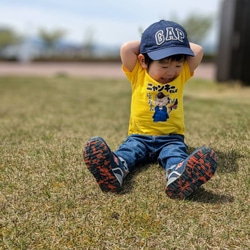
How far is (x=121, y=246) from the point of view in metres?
1.58

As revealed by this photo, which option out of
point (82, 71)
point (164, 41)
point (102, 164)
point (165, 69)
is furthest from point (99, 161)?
point (82, 71)

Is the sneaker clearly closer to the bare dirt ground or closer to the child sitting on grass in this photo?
the child sitting on grass

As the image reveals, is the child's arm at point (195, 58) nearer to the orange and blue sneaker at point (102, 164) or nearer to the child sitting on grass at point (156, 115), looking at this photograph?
the child sitting on grass at point (156, 115)

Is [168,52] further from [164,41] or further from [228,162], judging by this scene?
[228,162]

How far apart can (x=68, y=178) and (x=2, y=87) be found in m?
6.84

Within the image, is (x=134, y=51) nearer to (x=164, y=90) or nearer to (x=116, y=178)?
(x=164, y=90)

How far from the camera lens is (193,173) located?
1.85 meters

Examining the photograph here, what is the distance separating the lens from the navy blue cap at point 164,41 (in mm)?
2166

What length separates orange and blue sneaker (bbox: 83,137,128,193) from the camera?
6.29 feet

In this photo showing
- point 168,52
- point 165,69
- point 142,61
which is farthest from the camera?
point 142,61

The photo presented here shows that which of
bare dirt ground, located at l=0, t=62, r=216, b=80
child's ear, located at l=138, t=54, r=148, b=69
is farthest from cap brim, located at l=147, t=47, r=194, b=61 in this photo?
bare dirt ground, located at l=0, t=62, r=216, b=80

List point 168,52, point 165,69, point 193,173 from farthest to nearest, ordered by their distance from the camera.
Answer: point 165,69 < point 168,52 < point 193,173

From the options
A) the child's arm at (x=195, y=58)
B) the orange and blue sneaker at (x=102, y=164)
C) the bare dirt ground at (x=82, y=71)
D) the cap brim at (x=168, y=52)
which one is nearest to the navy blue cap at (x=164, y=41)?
the cap brim at (x=168, y=52)

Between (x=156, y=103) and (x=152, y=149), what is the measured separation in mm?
372
